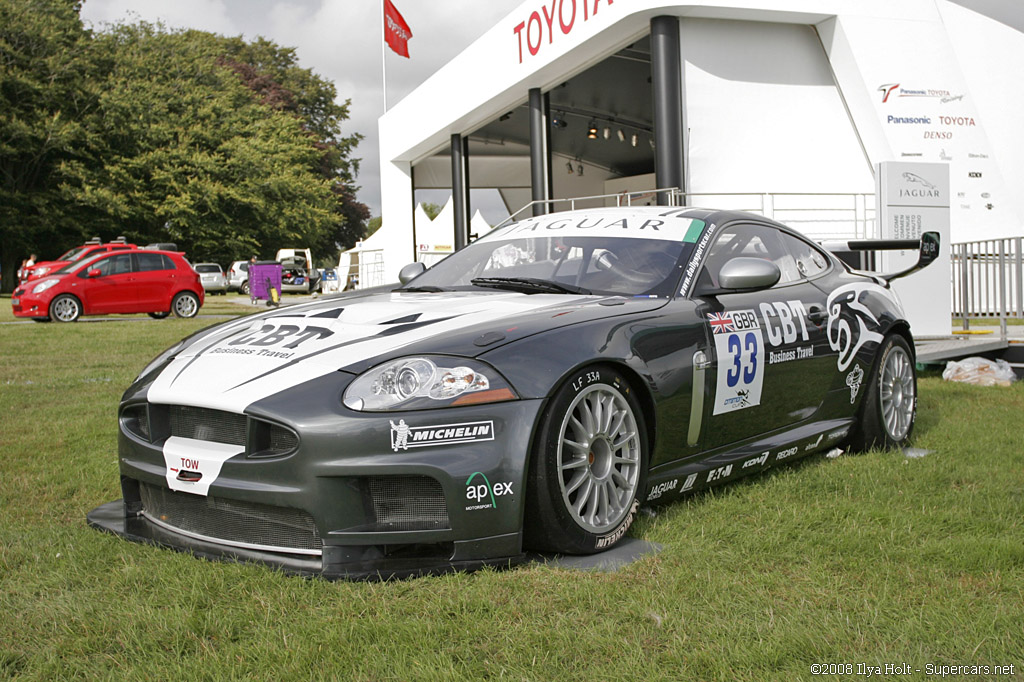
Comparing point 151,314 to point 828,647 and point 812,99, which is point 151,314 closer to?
point 812,99

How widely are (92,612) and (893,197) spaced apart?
8803 millimetres

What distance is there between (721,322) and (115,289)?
17282mm

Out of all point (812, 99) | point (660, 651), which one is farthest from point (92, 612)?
point (812, 99)

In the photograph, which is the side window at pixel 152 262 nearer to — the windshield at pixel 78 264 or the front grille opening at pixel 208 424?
the windshield at pixel 78 264

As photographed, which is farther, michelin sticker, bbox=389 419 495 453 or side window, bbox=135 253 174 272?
side window, bbox=135 253 174 272

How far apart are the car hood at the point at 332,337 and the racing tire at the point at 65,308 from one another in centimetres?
1607

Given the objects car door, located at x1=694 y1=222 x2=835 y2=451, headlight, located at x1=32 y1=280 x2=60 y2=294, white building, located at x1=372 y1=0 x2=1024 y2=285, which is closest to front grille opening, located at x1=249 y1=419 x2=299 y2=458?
car door, located at x1=694 y1=222 x2=835 y2=451

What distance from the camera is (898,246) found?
5.64 meters

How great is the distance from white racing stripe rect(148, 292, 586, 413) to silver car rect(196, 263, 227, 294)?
1487 inches

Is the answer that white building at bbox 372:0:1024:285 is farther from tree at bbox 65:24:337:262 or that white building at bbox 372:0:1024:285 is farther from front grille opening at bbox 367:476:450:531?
tree at bbox 65:24:337:262

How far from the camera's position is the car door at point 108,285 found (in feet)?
60.1

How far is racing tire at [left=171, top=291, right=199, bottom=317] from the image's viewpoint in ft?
63.5

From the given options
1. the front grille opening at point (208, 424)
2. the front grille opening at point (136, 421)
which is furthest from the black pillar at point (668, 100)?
the front grille opening at point (208, 424)

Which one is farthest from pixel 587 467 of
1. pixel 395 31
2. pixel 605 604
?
pixel 395 31
